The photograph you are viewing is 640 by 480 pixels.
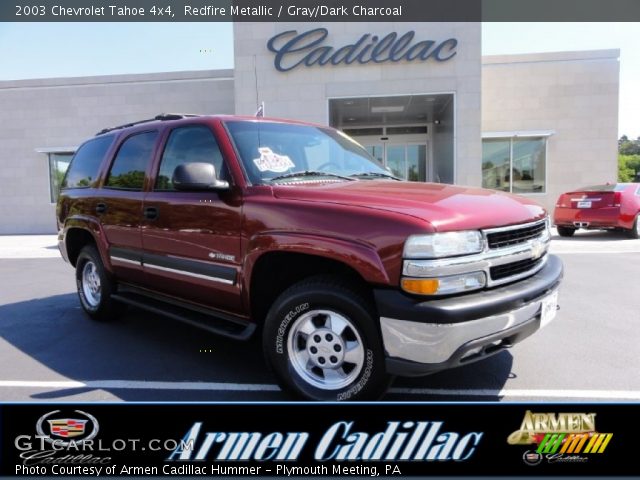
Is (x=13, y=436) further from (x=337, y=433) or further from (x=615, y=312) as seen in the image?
(x=615, y=312)

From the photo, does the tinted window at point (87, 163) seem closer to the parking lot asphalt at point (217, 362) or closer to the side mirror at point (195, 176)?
the parking lot asphalt at point (217, 362)

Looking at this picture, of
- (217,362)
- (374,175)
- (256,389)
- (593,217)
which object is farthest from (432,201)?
(593,217)

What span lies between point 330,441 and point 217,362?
166cm

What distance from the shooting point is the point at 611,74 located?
1492cm

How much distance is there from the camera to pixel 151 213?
155 inches

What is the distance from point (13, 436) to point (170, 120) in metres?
2.65

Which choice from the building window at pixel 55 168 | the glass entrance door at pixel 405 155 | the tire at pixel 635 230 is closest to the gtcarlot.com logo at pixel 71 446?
the tire at pixel 635 230

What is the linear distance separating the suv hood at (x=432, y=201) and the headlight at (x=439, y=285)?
0.28 m

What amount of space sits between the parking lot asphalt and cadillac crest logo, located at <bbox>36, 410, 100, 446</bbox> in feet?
1.78

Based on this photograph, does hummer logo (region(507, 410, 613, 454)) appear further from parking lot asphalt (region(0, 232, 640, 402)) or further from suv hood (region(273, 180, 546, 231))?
suv hood (region(273, 180, 546, 231))

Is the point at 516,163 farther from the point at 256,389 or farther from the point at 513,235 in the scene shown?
the point at 256,389

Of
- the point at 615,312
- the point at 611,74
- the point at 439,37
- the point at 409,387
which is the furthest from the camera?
the point at 611,74

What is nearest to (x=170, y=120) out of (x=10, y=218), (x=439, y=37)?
(x=439, y=37)

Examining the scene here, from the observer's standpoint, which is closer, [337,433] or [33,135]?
[337,433]
